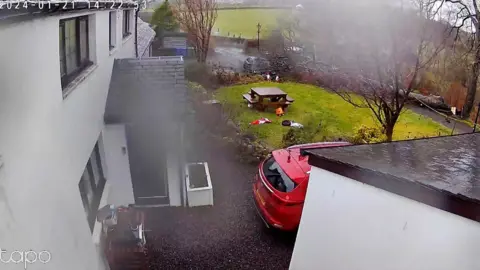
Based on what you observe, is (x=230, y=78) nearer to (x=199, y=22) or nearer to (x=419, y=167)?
(x=199, y=22)

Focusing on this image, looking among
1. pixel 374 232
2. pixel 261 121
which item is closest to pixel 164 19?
pixel 261 121

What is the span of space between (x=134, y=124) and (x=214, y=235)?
1.15 m

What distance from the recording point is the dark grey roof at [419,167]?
1533 mm

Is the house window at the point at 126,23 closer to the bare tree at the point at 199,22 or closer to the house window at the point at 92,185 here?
the house window at the point at 92,185

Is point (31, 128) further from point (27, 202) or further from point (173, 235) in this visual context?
point (173, 235)

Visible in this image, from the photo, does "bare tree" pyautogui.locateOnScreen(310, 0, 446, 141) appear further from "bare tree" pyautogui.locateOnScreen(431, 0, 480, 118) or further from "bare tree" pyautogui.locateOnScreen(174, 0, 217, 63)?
"bare tree" pyautogui.locateOnScreen(174, 0, 217, 63)

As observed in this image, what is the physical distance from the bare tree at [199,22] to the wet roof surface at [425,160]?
7.69 m

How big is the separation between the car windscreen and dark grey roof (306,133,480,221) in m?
0.76

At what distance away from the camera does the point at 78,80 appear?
2467mm

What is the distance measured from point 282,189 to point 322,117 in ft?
12.1

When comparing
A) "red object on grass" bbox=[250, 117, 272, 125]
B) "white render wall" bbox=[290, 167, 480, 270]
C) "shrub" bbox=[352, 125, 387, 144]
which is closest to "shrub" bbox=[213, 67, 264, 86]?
"red object on grass" bbox=[250, 117, 272, 125]

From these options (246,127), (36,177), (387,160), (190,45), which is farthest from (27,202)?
(190,45)

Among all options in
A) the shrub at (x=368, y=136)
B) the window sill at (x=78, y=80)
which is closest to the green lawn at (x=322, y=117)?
the shrub at (x=368, y=136)

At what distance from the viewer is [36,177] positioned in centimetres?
157
